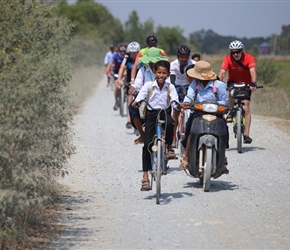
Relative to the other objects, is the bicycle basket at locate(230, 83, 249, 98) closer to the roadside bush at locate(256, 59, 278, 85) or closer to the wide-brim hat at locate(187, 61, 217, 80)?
the wide-brim hat at locate(187, 61, 217, 80)

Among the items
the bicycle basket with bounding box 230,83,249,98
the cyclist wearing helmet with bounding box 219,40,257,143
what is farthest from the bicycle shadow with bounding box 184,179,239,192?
the cyclist wearing helmet with bounding box 219,40,257,143

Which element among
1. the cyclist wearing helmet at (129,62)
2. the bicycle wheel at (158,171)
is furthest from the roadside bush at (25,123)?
the cyclist wearing helmet at (129,62)

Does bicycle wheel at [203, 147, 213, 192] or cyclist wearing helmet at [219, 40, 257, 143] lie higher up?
cyclist wearing helmet at [219, 40, 257, 143]

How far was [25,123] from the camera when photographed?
805cm

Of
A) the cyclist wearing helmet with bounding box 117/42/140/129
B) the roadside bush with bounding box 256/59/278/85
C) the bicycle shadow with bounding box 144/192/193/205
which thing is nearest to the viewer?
the bicycle shadow with bounding box 144/192/193/205

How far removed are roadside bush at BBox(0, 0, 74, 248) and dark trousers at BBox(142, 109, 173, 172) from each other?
5.46 feet

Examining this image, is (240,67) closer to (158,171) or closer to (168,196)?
(168,196)

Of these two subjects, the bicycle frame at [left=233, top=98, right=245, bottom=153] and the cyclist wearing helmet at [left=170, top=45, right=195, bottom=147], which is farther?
the bicycle frame at [left=233, top=98, right=245, bottom=153]

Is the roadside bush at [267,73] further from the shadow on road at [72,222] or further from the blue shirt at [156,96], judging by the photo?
the shadow on road at [72,222]

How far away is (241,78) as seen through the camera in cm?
1623

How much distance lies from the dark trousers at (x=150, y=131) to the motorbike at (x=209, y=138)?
0.36m

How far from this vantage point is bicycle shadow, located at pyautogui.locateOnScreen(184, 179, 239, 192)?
11844 millimetres

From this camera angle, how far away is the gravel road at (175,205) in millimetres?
8789

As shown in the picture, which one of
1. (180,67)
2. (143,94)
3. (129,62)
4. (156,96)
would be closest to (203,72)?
(156,96)
